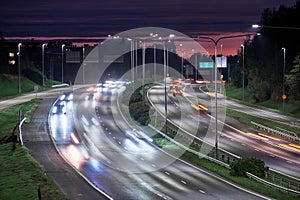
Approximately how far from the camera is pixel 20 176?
3903 centimetres

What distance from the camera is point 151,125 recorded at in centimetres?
7125

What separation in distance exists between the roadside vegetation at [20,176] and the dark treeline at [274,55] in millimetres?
56269

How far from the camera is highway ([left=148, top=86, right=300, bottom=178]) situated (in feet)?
166

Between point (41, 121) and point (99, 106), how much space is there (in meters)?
22.6

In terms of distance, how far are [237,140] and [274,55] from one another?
5576 cm

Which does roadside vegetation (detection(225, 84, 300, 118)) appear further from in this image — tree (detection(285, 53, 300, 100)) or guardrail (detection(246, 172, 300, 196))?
guardrail (detection(246, 172, 300, 196))

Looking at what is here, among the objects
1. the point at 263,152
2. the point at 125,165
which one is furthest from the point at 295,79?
the point at 125,165

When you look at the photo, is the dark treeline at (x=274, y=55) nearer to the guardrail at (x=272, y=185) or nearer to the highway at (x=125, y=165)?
the highway at (x=125, y=165)

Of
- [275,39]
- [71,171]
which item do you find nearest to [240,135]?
[71,171]

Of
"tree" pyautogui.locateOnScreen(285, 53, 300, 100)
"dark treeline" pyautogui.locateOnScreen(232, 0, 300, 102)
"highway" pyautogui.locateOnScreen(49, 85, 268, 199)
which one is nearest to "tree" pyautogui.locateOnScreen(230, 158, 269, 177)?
"highway" pyautogui.locateOnScreen(49, 85, 268, 199)

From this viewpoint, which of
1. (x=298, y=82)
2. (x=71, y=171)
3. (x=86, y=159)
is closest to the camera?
(x=71, y=171)

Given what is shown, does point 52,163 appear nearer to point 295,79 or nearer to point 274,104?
point 295,79

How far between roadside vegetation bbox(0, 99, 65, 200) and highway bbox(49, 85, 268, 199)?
3.32 meters

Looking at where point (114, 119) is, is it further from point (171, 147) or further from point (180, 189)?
point (180, 189)
